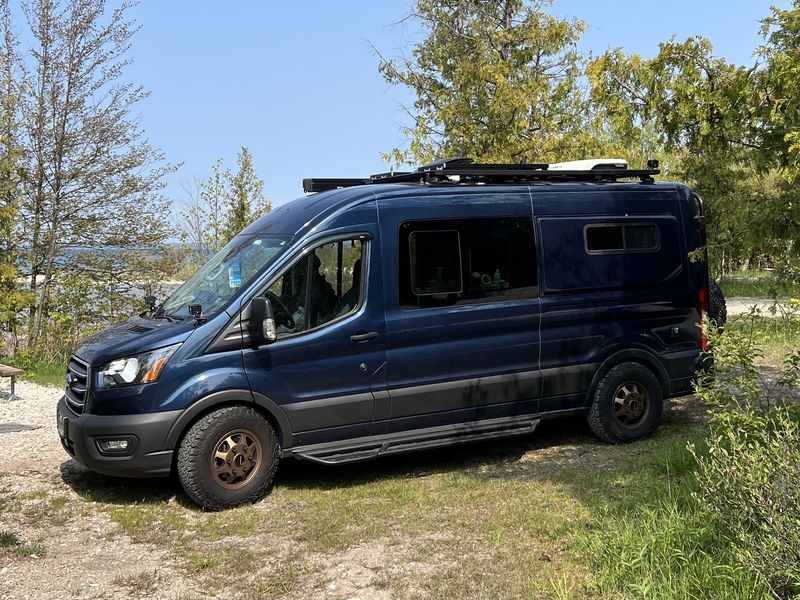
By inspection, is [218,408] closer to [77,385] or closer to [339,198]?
[77,385]

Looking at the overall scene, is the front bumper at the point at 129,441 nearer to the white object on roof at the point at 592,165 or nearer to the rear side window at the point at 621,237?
the rear side window at the point at 621,237

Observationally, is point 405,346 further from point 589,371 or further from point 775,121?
point 775,121

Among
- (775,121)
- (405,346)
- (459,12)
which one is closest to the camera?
(775,121)

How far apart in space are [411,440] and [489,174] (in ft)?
8.29

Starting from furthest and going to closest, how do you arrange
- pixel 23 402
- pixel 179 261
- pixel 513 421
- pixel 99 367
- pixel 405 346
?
1. pixel 179 261
2. pixel 23 402
3. pixel 513 421
4. pixel 405 346
5. pixel 99 367

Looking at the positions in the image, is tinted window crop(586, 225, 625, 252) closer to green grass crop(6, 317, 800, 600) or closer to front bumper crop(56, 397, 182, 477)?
green grass crop(6, 317, 800, 600)

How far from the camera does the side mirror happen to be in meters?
6.05

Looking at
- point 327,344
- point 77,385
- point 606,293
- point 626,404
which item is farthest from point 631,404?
point 77,385

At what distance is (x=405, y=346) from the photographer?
665cm

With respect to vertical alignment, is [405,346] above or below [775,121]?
below

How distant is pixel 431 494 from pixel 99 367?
2722mm

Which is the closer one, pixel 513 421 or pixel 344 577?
pixel 344 577

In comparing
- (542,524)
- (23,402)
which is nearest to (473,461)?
(542,524)

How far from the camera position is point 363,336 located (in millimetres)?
6488
